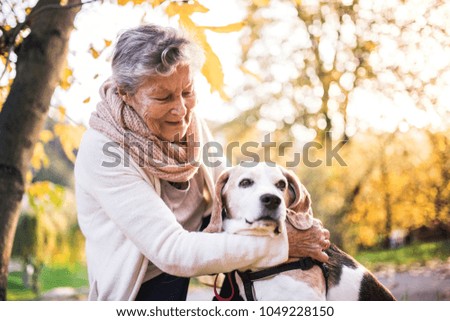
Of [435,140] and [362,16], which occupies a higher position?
[362,16]

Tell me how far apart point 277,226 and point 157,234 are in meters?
0.38

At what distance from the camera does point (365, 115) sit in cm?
341

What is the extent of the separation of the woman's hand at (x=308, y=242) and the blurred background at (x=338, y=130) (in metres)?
0.97

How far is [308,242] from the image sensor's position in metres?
1.72

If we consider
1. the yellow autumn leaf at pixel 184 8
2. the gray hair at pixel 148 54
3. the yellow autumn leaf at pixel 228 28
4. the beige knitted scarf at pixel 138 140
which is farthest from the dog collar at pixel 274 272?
the yellow autumn leaf at pixel 184 8

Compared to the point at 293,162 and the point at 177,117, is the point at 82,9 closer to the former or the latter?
the point at 177,117

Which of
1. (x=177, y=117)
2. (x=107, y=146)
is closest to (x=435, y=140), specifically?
(x=177, y=117)

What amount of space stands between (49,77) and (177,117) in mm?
762

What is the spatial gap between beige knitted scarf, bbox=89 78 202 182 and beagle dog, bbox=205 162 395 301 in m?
0.18

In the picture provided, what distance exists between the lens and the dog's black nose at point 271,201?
1.57m

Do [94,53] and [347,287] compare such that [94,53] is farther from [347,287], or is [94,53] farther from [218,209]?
[347,287]

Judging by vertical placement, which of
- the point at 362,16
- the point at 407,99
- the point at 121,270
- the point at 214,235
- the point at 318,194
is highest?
the point at 362,16

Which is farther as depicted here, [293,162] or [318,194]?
[318,194]
